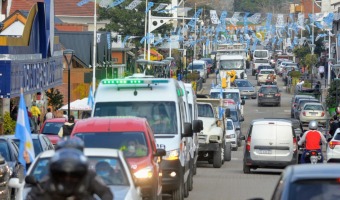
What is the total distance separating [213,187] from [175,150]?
6298 mm

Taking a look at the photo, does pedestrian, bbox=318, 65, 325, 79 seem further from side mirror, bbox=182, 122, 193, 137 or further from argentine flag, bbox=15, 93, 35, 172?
argentine flag, bbox=15, 93, 35, 172

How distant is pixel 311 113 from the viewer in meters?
59.5

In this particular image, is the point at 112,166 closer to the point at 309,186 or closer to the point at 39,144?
the point at 309,186

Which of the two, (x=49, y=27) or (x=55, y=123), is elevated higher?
(x=49, y=27)

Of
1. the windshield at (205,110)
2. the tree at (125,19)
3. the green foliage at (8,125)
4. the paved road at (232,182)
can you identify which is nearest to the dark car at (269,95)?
the tree at (125,19)

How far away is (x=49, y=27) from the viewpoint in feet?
152

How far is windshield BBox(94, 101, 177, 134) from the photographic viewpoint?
20.9 metres

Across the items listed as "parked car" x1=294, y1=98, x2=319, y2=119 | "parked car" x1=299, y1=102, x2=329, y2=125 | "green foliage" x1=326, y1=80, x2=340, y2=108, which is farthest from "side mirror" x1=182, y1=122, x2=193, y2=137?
"green foliage" x1=326, y1=80, x2=340, y2=108

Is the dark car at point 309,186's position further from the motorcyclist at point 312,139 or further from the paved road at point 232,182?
the motorcyclist at point 312,139

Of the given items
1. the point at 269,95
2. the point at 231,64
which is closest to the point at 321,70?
the point at 231,64

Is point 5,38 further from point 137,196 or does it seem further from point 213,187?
point 137,196

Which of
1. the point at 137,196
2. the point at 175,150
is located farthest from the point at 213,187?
the point at 137,196

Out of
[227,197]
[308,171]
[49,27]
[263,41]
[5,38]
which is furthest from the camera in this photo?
[263,41]

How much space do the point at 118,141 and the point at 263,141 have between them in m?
13.8
